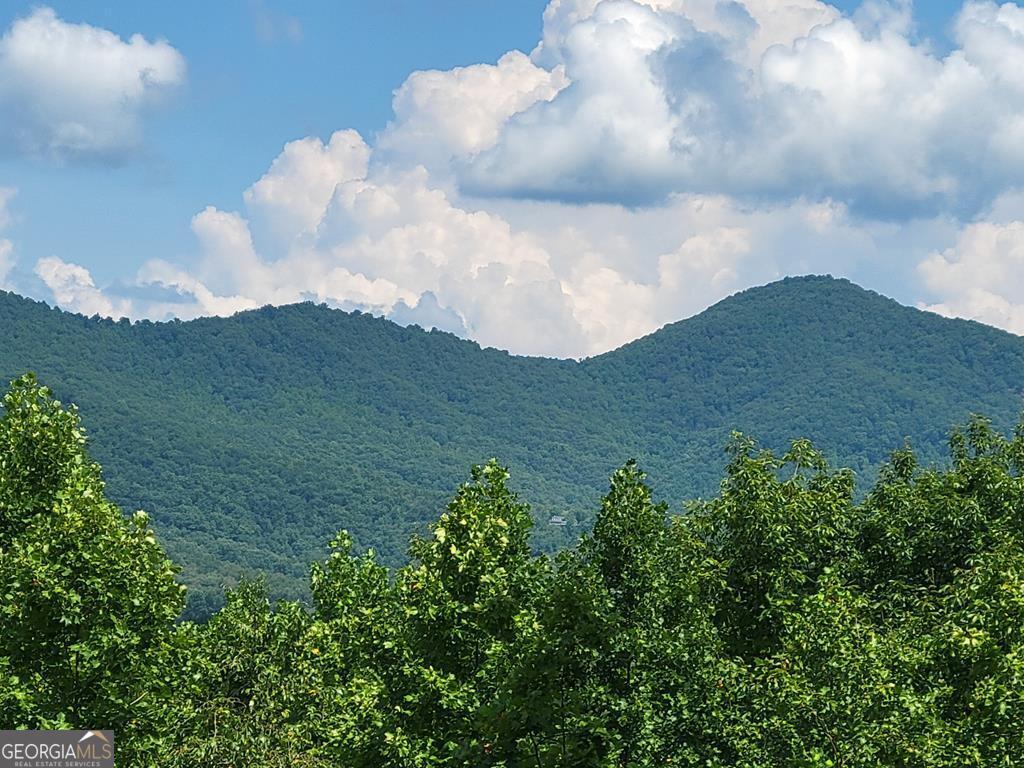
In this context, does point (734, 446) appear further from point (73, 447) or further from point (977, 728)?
point (73, 447)

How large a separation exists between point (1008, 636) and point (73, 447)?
18.3 m

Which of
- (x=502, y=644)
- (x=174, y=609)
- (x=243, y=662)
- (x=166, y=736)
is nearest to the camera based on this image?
(x=502, y=644)

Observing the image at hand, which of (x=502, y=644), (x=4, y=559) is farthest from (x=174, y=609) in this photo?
(x=502, y=644)

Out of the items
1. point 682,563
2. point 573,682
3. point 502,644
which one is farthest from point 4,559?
point 682,563

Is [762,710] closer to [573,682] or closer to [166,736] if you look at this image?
[573,682]

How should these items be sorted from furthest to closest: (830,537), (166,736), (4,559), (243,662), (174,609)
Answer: (243,662)
(830,537)
(166,736)
(174,609)
(4,559)

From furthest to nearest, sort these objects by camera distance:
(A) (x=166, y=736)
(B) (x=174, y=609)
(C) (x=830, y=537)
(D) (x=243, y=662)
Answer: (D) (x=243, y=662) < (C) (x=830, y=537) < (A) (x=166, y=736) < (B) (x=174, y=609)

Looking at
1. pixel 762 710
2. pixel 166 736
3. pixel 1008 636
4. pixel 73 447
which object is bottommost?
pixel 166 736

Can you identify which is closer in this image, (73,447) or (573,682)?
(573,682)

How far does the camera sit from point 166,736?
86.6ft

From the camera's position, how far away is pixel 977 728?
22.0 m

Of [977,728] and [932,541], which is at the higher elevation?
[932,541]

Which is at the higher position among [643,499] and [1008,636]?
[643,499]

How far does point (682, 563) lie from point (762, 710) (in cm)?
547
